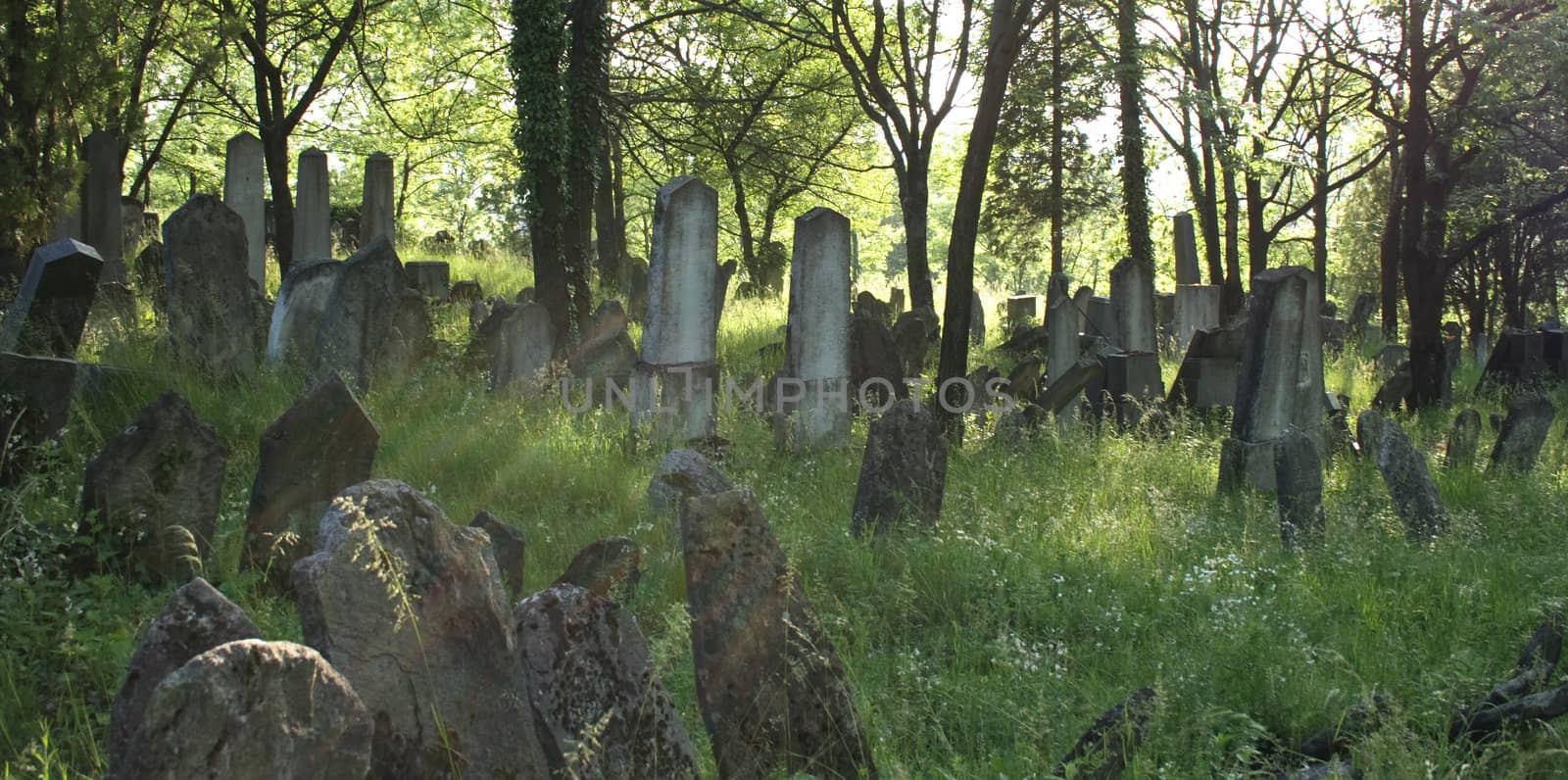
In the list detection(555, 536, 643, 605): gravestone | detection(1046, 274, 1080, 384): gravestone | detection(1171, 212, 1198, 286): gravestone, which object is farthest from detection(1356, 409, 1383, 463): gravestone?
detection(1171, 212, 1198, 286): gravestone

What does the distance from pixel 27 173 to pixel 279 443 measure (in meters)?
6.56

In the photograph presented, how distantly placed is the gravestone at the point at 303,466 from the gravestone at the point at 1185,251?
64.5 ft

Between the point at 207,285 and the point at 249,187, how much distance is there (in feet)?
23.4

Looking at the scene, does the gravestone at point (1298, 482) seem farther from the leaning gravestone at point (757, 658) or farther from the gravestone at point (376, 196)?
the gravestone at point (376, 196)

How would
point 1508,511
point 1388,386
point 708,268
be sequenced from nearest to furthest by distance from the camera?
point 1508,511 < point 708,268 < point 1388,386

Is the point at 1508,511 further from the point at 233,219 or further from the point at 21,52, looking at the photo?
the point at 21,52

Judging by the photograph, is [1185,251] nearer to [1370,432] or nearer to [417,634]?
[1370,432]

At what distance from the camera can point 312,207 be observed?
51.0ft

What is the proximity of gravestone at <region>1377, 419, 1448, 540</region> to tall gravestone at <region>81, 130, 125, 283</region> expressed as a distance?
14.8 m

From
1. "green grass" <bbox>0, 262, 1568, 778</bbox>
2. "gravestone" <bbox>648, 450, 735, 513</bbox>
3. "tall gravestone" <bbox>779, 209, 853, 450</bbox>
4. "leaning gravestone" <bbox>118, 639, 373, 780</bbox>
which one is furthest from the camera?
"tall gravestone" <bbox>779, 209, 853, 450</bbox>

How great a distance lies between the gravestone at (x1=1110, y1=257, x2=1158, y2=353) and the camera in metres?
14.5

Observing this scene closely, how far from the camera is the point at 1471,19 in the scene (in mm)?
13195

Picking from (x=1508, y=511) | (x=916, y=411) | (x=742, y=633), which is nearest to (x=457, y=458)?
(x=916, y=411)

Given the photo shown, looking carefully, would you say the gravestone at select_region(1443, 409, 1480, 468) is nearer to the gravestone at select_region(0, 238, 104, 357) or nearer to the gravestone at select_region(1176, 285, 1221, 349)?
the gravestone at select_region(1176, 285, 1221, 349)
